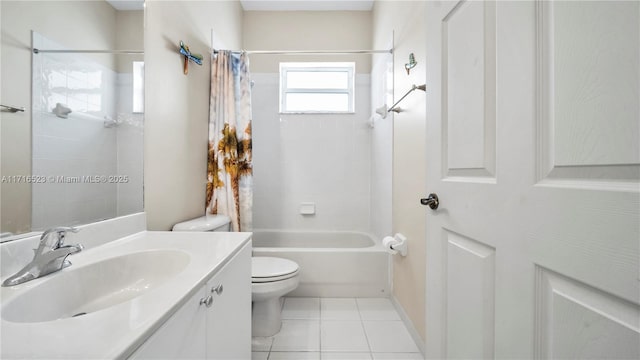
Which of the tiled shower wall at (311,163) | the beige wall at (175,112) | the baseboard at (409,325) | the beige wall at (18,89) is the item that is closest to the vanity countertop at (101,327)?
the beige wall at (18,89)

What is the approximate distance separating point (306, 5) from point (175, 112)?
1.97m

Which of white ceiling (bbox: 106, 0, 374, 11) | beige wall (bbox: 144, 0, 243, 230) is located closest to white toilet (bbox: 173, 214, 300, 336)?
beige wall (bbox: 144, 0, 243, 230)

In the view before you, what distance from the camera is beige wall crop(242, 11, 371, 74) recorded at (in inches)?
109

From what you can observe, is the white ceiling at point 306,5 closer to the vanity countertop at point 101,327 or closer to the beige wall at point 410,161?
the beige wall at point 410,161

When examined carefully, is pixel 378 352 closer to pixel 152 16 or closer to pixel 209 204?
pixel 209 204

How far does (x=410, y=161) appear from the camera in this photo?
1582 millimetres

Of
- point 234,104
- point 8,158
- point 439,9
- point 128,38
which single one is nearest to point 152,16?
point 128,38

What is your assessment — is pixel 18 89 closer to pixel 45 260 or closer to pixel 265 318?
pixel 45 260

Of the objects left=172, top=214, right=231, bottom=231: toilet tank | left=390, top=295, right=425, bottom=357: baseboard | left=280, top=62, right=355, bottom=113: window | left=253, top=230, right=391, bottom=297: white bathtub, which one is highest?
left=280, top=62, right=355, bottom=113: window

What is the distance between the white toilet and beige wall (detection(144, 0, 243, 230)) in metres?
0.17

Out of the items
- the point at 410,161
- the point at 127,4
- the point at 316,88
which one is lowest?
the point at 410,161

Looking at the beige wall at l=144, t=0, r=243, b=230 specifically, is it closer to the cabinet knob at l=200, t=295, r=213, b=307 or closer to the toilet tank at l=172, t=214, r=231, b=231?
the toilet tank at l=172, t=214, r=231, b=231

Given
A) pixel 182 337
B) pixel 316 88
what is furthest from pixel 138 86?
pixel 316 88

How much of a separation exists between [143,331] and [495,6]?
1029 millimetres
